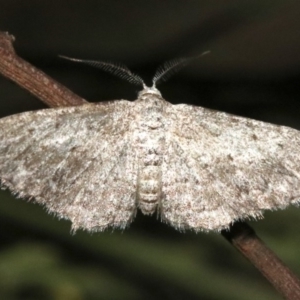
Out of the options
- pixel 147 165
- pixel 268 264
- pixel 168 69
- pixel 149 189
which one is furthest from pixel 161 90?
pixel 268 264

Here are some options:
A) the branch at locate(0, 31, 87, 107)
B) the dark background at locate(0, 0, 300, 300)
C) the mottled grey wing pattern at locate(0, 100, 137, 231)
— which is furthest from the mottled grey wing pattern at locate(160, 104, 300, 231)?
the dark background at locate(0, 0, 300, 300)

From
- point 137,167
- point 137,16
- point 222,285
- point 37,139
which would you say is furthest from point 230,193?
point 137,16

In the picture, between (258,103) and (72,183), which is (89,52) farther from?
(72,183)

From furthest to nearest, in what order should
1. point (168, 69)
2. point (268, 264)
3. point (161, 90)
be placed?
point (161, 90), point (168, 69), point (268, 264)

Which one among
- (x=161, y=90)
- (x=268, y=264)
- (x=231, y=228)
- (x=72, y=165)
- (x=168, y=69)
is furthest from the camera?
(x=161, y=90)

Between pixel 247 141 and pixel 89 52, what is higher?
pixel 89 52

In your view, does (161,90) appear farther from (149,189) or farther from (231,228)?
(231,228)

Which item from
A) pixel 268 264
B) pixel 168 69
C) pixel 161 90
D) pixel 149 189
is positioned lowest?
pixel 268 264

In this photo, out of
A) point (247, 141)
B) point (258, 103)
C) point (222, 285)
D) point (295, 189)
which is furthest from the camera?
point (258, 103)
